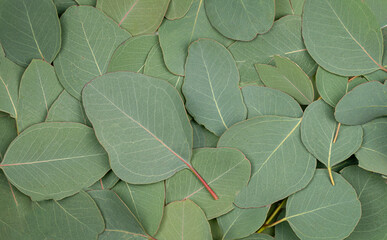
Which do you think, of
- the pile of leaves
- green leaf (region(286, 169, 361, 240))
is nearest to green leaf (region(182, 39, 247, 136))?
the pile of leaves

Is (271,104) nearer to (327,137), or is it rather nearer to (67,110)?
(327,137)

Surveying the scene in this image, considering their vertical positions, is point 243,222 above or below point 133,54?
below

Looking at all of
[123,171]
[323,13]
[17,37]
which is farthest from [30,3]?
[323,13]

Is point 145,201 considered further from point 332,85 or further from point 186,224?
point 332,85

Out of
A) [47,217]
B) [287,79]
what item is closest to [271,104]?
[287,79]

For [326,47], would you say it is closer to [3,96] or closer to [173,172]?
[173,172]

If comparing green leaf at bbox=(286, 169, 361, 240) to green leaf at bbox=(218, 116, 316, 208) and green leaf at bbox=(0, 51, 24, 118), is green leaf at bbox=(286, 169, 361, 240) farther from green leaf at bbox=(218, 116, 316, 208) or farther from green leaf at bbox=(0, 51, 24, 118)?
green leaf at bbox=(0, 51, 24, 118)
